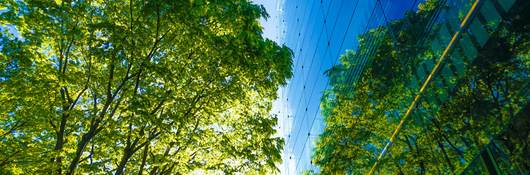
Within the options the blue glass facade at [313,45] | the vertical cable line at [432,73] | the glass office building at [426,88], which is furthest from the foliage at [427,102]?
the blue glass facade at [313,45]

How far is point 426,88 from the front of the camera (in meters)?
8.56

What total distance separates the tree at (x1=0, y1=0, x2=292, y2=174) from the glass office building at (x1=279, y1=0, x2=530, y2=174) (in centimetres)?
Result: 324

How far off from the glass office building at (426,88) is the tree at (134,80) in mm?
3242

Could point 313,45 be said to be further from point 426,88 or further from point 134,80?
point 134,80

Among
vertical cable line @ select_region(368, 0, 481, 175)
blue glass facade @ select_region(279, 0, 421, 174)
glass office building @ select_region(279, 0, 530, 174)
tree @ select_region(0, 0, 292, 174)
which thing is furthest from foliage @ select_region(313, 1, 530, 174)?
tree @ select_region(0, 0, 292, 174)

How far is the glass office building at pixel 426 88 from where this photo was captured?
6438mm

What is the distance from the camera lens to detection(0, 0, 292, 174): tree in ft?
29.6

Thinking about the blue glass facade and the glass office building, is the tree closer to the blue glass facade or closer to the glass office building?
the glass office building

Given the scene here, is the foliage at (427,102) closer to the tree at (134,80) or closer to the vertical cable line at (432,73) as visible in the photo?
the vertical cable line at (432,73)

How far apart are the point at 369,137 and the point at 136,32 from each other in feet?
26.8

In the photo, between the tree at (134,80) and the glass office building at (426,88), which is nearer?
the glass office building at (426,88)

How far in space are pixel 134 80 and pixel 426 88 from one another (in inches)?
312

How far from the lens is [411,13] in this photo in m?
9.63

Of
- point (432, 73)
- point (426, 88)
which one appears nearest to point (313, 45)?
point (426, 88)
